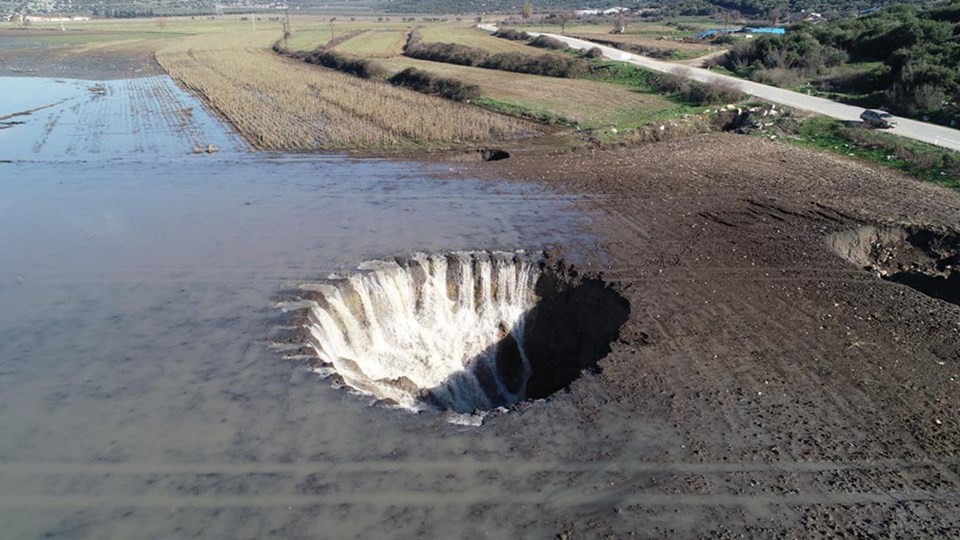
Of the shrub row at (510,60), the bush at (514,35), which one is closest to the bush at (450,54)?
the shrub row at (510,60)

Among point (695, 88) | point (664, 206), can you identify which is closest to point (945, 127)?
point (695, 88)

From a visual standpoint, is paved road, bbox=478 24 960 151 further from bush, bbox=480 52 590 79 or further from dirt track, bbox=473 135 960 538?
dirt track, bbox=473 135 960 538

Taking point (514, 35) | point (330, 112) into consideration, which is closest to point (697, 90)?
point (330, 112)

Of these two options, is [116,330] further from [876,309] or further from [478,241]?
[876,309]

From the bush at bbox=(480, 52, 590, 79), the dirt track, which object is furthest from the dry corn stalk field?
the dirt track

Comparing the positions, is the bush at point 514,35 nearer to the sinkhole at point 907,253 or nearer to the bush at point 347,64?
the bush at point 347,64
